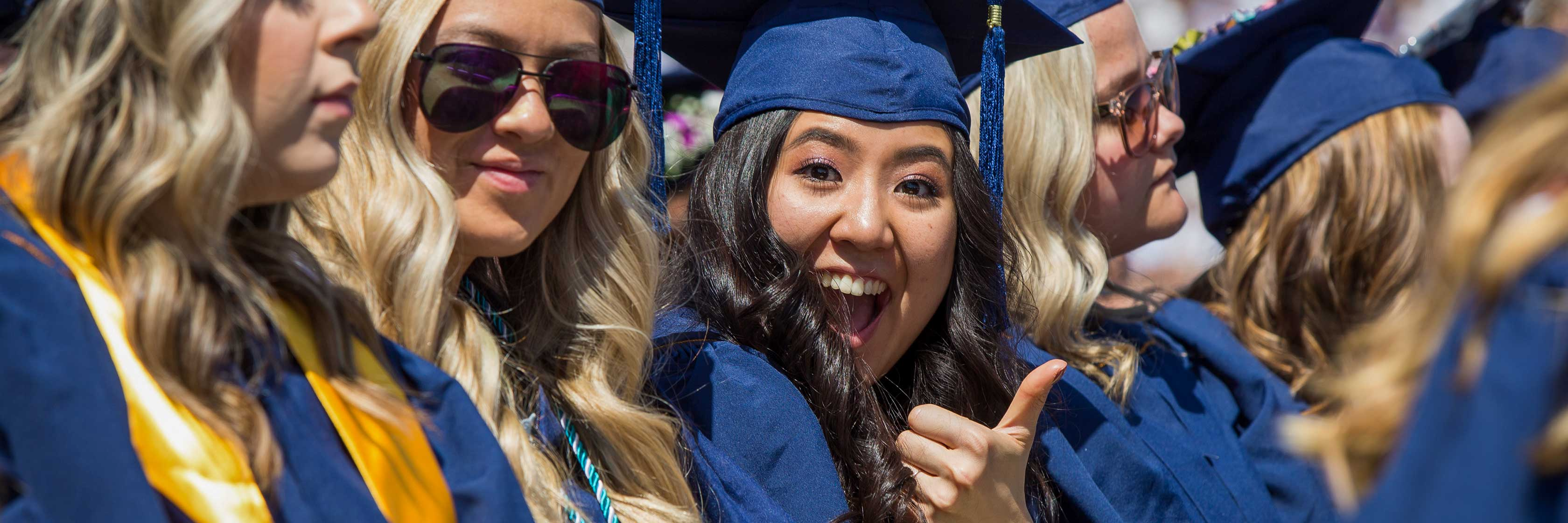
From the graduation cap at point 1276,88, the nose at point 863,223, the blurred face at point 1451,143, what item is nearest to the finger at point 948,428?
the nose at point 863,223

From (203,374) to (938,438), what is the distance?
1.51 meters

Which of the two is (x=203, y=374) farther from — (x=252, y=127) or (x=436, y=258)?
(x=436, y=258)

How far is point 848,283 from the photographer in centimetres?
262

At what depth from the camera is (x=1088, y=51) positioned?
343cm

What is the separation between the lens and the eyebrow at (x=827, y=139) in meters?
2.58

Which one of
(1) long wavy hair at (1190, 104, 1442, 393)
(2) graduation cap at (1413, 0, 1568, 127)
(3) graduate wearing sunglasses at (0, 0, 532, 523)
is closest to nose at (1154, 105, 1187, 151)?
(1) long wavy hair at (1190, 104, 1442, 393)

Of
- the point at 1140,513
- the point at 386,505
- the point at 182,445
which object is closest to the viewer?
the point at 182,445

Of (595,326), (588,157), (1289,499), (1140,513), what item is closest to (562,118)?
(588,157)

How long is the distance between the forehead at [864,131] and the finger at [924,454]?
1.85 ft

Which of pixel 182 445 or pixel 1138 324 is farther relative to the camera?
pixel 1138 324

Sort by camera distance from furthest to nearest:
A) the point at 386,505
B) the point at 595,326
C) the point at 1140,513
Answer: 1. the point at 1140,513
2. the point at 595,326
3. the point at 386,505

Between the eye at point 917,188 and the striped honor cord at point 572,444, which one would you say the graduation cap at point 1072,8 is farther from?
the striped honor cord at point 572,444

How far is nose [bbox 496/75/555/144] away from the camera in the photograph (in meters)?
2.07

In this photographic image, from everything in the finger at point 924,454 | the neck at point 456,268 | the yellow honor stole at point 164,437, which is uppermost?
the yellow honor stole at point 164,437
